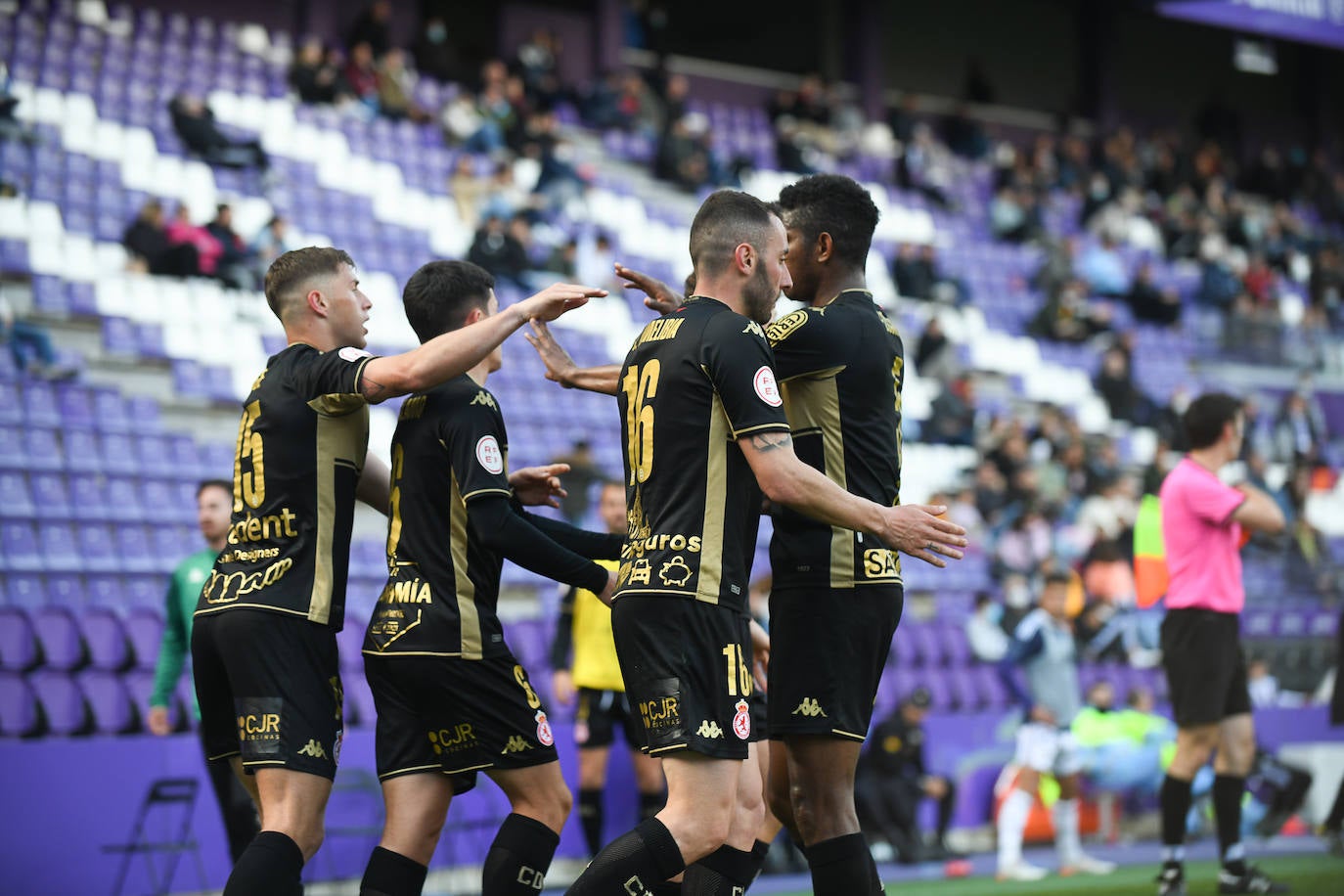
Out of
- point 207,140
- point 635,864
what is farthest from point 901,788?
point 207,140

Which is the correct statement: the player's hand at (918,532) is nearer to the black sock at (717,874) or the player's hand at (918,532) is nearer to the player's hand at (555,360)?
the black sock at (717,874)

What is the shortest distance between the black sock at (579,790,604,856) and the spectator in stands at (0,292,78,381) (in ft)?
19.7

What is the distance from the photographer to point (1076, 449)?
17.1 metres

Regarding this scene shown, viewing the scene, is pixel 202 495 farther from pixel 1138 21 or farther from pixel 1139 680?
pixel 1138 21

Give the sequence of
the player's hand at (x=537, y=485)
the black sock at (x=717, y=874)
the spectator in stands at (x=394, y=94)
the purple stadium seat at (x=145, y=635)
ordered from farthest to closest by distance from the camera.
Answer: the spectator in stands at (x=394, y=94)
the purple stadium seat at (x=145, y=635)
the player's hand at (x=537, y=485)
the black sock at (x=717, y=874)

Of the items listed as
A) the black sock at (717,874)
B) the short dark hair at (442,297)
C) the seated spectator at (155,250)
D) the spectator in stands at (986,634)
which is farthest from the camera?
the seated spectator at (155,250)

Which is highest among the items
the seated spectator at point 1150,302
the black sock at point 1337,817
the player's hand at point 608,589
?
the seated spectator at point 1150,302

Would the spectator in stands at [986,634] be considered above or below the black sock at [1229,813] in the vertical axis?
above

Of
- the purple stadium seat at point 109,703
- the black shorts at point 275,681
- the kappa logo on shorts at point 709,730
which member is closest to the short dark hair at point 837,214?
the kappa logo on shorts at point 709,730

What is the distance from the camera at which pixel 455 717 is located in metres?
4.87

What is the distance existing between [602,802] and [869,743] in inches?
105

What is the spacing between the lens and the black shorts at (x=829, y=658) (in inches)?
184

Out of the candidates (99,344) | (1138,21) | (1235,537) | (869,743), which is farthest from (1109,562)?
(1138,21)

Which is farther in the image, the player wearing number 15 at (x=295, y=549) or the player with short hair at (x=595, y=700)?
the player with short hair at (x=595, y=700)
